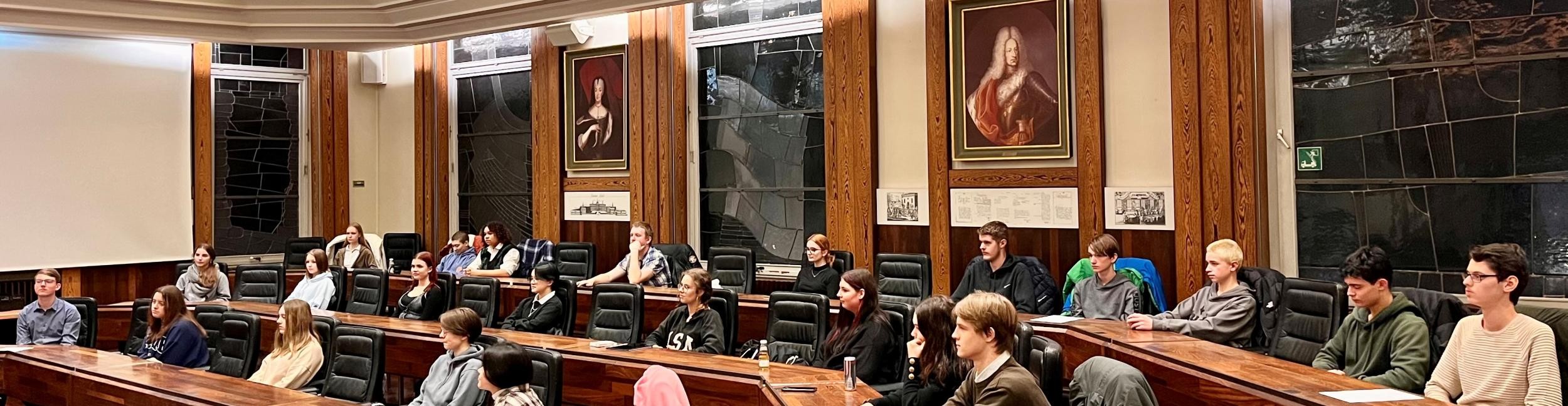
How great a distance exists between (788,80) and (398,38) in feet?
12.8

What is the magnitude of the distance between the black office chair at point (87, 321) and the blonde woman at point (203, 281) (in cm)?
114

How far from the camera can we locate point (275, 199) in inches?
453

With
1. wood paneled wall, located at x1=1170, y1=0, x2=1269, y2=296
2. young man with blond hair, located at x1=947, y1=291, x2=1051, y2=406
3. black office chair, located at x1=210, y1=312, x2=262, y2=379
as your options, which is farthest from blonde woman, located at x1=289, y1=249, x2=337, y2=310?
young man with blond hair, located at x1=947, y1=291, x2=1051, y2=406

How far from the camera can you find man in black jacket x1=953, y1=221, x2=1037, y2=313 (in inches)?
260

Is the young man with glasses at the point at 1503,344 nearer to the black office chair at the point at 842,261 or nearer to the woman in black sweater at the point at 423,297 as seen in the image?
the black office chair at the point at 842,261

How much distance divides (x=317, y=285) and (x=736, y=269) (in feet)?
10.3

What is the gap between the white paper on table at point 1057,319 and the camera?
5.84 m

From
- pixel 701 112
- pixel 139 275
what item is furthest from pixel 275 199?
pixel 701 112

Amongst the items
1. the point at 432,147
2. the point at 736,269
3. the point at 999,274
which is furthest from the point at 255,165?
the point at 999,274

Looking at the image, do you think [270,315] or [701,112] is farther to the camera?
[701,112]

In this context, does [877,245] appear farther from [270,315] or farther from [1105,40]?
[270,315]

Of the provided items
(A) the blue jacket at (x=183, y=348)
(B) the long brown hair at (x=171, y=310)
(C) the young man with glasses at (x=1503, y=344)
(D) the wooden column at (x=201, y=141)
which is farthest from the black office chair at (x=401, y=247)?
(C) the young man with glasses at (x=1503, y=344)

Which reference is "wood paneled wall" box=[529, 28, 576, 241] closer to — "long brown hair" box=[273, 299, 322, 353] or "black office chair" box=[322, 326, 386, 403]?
"long brown hair" box=[273, 299, 322, 353]

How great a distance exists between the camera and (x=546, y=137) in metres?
10.3
